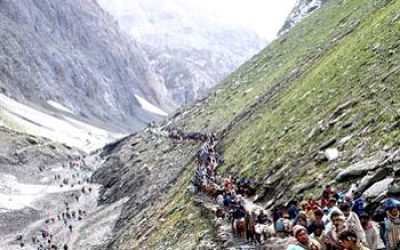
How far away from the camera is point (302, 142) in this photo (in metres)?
46.0

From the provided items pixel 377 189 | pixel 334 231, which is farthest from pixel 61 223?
pixel 334 231

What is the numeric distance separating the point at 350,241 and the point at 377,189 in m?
9.51

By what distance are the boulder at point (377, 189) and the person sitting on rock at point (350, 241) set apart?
8518 millimetres

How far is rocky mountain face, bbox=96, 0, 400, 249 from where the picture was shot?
3419 centimetres

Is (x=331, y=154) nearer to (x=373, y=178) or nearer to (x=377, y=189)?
(x=373, y=178)

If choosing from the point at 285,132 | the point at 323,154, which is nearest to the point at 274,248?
the point at 323,154

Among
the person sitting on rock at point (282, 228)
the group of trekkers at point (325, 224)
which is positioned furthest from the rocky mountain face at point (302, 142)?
the person sitting on rock at point (282, 228)

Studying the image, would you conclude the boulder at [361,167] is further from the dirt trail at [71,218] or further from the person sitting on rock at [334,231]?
the dirt trail at [71,218]

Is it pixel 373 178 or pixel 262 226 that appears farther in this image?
pixel 373 178

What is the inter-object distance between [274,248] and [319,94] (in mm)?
34129

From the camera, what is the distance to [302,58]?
9531 cm

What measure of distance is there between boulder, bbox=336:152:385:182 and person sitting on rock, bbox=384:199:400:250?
10.7m

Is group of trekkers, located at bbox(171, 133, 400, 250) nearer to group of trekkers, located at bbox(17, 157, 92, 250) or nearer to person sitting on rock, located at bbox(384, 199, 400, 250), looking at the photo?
person sitting on rock, located at bbox(384, 199, 400, 250)

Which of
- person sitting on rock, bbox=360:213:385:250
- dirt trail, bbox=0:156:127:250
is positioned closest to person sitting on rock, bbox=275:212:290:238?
person sitting on rock, bbox=360:213:385:250
